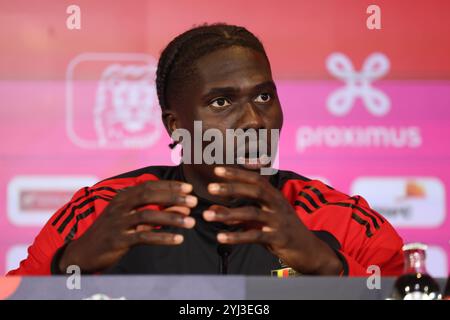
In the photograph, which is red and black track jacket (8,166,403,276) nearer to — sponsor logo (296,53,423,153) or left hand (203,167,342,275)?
left hand (203,167,342,275)

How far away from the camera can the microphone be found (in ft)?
5.40

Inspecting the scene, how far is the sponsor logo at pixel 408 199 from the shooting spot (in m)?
2.67

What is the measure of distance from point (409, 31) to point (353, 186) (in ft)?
1.67

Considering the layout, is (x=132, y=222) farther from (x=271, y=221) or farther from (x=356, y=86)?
(x=356, y=86)

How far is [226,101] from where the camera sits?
1634mm

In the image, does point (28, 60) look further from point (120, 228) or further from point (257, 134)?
point (120, 228)

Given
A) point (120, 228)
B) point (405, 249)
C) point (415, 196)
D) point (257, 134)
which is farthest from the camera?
point (415, 196)

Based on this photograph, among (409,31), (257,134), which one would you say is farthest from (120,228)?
(409,31)

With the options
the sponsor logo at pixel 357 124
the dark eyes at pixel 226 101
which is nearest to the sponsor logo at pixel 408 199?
the sponsor logo at pixel 357 124

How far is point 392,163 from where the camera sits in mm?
2695

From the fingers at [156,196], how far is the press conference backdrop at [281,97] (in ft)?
4.60

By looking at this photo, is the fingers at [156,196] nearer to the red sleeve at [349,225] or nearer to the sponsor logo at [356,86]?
the red sleeve at [349,225]
